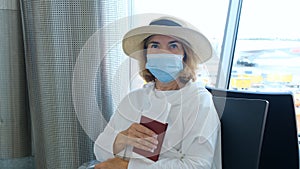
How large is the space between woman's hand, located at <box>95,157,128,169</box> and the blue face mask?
1.23 feet

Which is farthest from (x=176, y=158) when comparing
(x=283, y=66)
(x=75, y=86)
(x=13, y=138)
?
(x=283, y=66)

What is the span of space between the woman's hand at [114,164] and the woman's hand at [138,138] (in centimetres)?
4

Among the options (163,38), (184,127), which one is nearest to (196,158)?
(184,127)

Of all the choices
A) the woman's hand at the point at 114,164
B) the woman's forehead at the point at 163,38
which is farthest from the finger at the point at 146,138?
the woman's forehead at the point at 163,38

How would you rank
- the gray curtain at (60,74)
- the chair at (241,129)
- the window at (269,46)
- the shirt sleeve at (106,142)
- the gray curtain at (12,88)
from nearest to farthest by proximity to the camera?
the chair at (241,129)
the shirt sleeve at (106,142)
the gray curtain at (60,74)
the gray curtain at (12,88)
the window at (269,46)

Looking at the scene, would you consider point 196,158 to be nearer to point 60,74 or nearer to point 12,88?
point 60,74

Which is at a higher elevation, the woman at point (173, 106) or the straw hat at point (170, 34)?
the straw hat at point (170, 34)

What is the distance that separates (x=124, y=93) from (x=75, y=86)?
250 millimetres

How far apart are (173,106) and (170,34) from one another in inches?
10.8

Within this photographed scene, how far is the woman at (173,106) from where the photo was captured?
991 millimetres

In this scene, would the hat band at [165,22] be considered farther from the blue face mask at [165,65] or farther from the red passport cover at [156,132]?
the red passport cover at [156,132]

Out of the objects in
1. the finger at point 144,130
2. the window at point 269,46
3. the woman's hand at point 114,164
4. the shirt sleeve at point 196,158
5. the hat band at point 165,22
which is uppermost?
the hat band at point 165,22

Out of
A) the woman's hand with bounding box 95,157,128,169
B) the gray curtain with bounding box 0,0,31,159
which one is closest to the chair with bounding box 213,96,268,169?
the woman's hand with bounding box 95,157,128,169

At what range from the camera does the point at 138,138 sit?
104 centimetres
